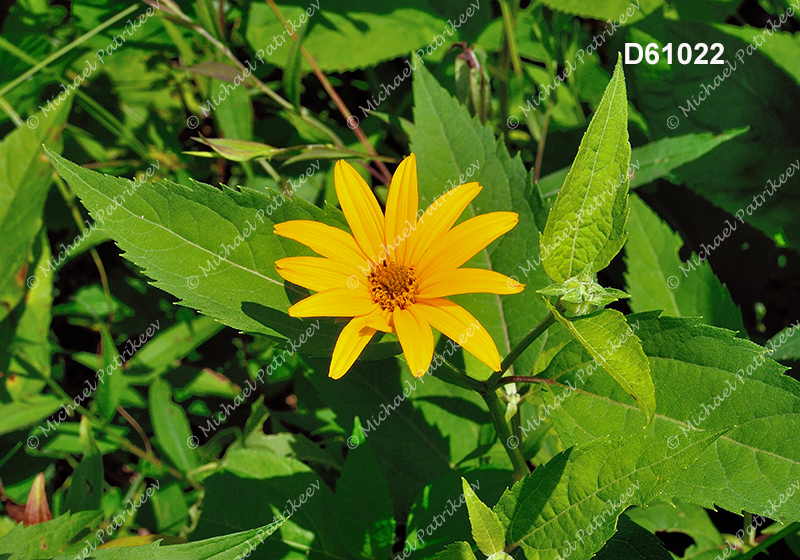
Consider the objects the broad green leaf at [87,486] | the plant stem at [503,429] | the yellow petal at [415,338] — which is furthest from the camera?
the broad green leaf at [87,486]

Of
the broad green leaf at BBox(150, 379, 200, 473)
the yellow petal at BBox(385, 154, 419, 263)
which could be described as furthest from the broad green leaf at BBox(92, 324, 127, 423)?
the yellow petal at BBox(385, 154, 419, 263)

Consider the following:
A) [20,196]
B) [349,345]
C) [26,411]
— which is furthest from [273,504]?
[20,196]

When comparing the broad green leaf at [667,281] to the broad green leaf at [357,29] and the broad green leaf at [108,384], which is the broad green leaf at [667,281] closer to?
the broad green leaf at [357,29]

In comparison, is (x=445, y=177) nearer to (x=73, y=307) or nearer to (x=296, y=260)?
(x=296, y=260)

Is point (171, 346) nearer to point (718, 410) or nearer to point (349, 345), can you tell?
point (349, 345)

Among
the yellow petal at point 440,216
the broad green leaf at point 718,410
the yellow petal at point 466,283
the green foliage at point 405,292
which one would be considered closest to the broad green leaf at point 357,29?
the green foliage at point 405,292
